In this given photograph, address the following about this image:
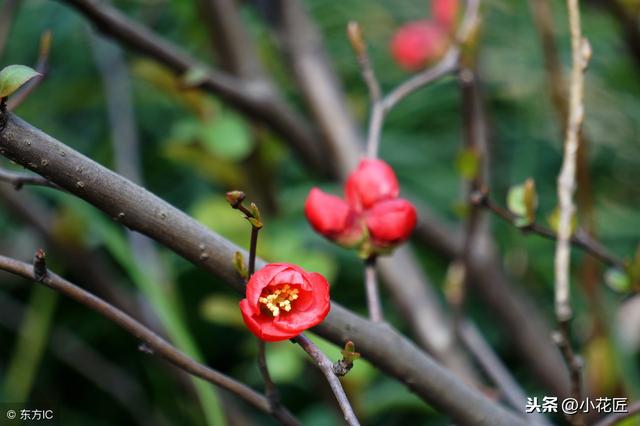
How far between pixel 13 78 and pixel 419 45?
3.57ft

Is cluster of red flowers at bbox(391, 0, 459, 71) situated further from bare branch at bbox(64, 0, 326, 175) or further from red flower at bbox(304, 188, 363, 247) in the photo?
red flower at bbox(304, 188, 363, 247)

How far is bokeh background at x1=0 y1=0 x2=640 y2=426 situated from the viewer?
3.73 ft

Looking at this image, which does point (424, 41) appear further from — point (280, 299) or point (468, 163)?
point (280, 299)

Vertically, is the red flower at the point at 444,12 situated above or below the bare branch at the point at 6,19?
below

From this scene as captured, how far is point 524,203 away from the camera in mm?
703

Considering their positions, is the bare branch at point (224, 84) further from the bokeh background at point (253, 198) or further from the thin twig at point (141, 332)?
the thin twig at point (141, 332)

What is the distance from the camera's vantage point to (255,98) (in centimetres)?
117

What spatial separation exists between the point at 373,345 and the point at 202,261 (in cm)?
14

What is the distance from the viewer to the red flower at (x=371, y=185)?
24.4 inches

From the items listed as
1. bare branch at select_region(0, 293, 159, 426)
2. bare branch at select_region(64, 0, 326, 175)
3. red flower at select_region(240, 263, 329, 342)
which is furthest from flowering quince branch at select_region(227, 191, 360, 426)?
bare branch at select_region(0, 293, 159, 426)

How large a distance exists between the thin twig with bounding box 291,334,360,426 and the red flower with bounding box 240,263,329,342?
0.01 metres

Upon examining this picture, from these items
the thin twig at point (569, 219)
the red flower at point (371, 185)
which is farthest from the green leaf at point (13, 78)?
the thin twig at point (569, 219)

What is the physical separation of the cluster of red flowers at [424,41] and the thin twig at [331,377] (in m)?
1.03

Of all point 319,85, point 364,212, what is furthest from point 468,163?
point 319,85
